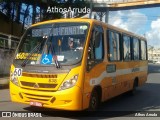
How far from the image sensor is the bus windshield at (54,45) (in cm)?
873

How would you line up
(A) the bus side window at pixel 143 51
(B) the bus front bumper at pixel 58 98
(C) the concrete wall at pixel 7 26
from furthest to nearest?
(C) the concrete wall at pixel 7 26 < (A) the bus side window at pixel 143 51 < (B) the bus front bumper at pixel 58 98

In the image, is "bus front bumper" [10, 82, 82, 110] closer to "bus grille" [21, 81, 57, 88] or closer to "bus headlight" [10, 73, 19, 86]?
"bus grille" [21, 81, 57, 88]

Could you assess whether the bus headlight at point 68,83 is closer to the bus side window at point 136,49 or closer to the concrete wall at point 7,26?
the bus side window at point 136,49

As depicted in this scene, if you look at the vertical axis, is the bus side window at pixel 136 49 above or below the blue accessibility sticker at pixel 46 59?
above

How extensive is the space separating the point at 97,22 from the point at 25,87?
8.96 ft

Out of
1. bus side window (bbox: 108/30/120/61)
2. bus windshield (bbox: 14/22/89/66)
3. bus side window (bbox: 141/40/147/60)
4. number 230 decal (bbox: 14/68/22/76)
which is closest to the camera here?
bus windshield (bbox: 14/22/89/66)

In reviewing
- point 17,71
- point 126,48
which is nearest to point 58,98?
point 17,71

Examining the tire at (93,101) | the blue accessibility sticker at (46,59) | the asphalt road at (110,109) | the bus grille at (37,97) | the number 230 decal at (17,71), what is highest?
the blue accessibility sticker at (46,59)

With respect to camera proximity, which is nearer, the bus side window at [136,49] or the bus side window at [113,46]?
the bus side window at [113,46]

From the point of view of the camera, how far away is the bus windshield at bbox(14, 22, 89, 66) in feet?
28.6

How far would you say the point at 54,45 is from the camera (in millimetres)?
9023

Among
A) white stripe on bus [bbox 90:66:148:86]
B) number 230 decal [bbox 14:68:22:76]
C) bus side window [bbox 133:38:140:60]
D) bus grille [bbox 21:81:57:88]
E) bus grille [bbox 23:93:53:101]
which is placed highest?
bus side window [bbox 133:38:140:60]

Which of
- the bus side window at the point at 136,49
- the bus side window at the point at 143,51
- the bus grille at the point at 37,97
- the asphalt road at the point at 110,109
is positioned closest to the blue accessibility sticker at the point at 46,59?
the bus grille at the point at 37,97

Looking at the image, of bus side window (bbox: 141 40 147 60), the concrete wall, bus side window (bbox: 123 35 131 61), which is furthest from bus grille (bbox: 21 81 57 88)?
the concrete wall
